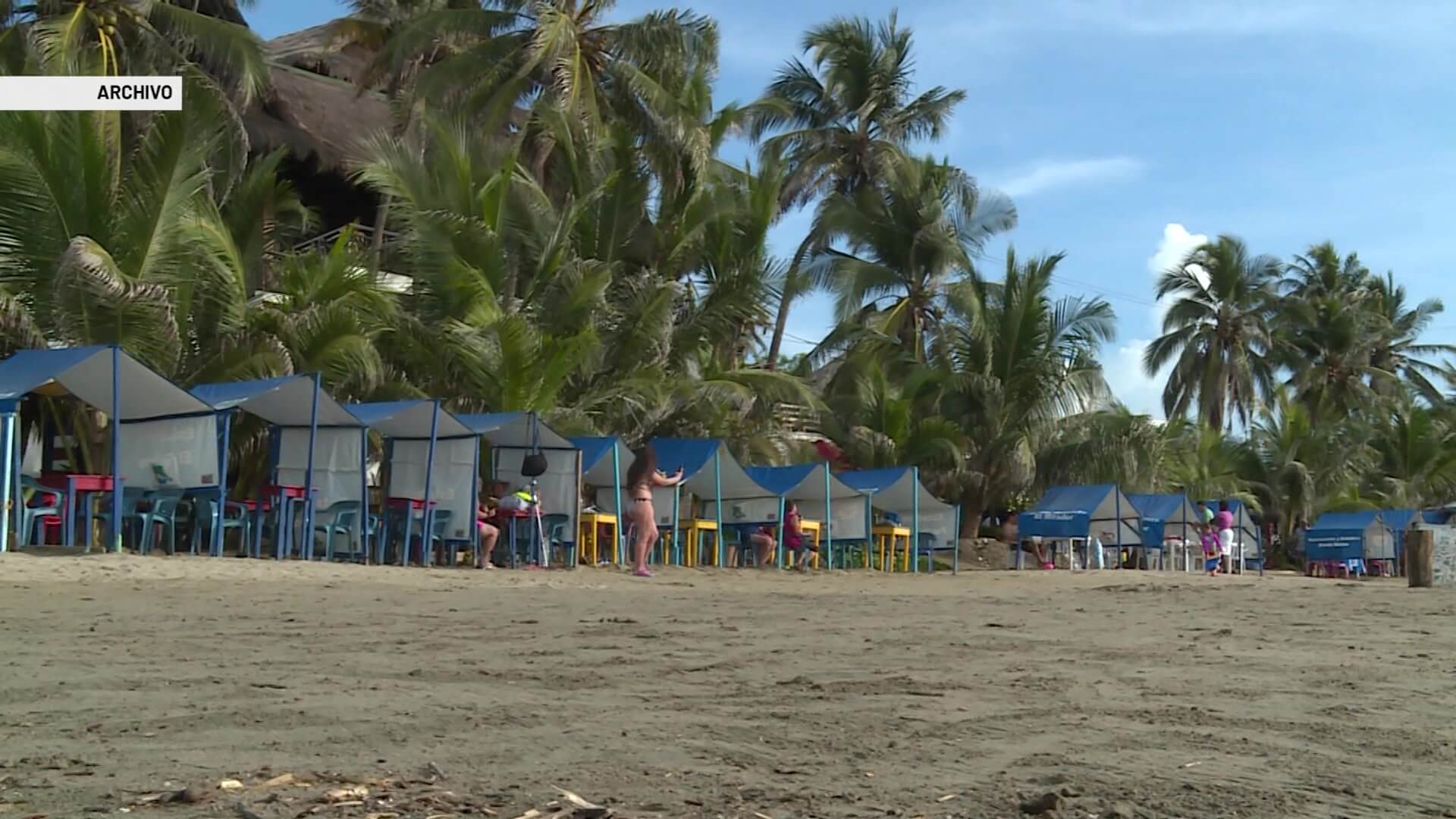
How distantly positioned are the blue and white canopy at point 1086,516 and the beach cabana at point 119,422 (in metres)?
14.9

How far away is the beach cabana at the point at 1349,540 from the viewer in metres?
30.2

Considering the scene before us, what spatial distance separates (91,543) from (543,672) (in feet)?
27.2

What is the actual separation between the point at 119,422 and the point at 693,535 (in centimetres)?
776

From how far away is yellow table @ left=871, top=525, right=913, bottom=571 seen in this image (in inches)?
849

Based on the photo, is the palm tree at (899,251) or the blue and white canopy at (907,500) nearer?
the blue and white canopy at (907,500)

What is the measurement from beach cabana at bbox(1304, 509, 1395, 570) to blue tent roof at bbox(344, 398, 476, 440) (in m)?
21.8

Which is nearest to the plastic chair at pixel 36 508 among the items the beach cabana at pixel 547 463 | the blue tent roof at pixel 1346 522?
the beach cabana at pixel 547 463

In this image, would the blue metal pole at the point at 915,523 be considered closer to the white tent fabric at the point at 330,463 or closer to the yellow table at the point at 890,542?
the yellow table at the point at 890,542

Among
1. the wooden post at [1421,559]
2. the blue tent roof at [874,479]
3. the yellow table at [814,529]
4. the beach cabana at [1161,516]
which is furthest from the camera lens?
the beach cabana at [1161,516]

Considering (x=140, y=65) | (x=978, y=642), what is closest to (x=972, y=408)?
(x=140, y=65)

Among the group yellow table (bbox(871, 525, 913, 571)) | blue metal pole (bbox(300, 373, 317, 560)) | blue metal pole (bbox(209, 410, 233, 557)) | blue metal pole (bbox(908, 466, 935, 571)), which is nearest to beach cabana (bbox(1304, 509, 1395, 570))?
yellow table (bbox(871, 525, 913, 571))

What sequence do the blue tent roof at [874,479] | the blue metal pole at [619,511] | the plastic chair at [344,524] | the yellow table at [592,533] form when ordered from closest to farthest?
the plastic chair at [344,524]
the blue metal pole at [619,511]
the yellow table at [592,533]
the blue tent roof at [874,479]

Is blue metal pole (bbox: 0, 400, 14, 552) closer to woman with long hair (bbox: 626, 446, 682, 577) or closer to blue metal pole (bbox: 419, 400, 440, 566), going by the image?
blue metal pole (bbox: 419, 400, 440, 566)

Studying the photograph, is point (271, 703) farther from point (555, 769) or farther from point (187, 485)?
point (187, 485)
